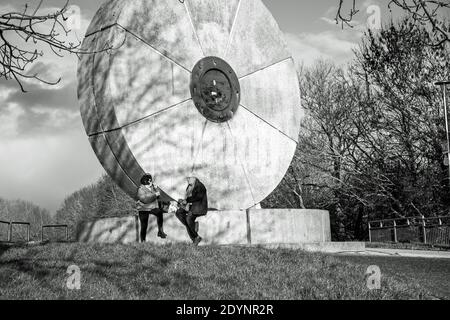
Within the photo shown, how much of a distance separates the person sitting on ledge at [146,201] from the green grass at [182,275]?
1098mm

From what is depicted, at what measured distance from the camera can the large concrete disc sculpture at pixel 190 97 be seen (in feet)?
30.5

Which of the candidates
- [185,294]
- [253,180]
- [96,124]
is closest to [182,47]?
[96,124]

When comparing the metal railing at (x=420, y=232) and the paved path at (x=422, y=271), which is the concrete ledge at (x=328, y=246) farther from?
the metal railing at (x=420, y=232)

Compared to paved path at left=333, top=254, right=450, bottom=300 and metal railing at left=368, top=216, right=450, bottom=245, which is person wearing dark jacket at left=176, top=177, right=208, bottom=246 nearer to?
paved path at left=333, top=254, right=450, bottom=300

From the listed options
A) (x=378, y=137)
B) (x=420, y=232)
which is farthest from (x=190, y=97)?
(x=378, y=137)

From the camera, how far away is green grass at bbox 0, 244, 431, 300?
528cm

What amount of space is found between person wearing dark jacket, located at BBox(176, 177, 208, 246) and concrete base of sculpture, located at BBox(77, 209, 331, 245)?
0.42 metres

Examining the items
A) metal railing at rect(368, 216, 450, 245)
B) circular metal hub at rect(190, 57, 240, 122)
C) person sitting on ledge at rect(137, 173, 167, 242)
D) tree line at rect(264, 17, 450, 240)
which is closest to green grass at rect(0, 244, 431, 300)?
person sitting on ledge at rect(137, 173, 167, 242)

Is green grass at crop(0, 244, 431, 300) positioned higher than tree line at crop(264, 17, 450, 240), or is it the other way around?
tree line at crop(264, 17, 450, 240)

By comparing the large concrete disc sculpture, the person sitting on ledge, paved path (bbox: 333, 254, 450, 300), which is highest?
the large concrete disc sculpture

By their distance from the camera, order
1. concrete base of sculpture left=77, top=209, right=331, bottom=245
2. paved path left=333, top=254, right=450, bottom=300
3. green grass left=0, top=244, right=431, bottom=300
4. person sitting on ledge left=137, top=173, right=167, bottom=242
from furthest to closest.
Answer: concrete base of sculpture left=77, top=209, right=331, bottom=245 < person sitting on ledge left=137, top=173, right=167, bottom=242 < paved path left=333, top=254, right=450, bottom=300 < green grass left=0, top=244, right=431, bottom=300

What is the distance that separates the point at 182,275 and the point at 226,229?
3749mm

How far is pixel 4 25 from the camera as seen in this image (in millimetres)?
4973

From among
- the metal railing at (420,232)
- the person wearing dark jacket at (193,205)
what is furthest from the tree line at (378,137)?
the person wearing dark jacket at (193,205)
